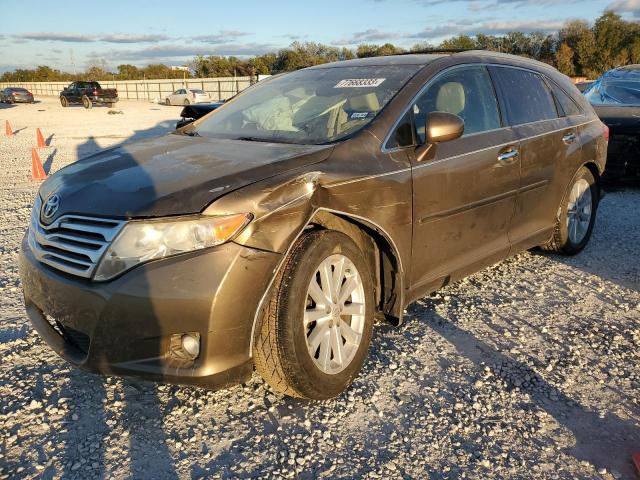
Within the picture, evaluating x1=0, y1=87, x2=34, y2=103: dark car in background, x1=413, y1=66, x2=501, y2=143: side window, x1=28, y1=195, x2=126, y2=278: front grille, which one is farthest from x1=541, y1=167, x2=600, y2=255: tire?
x1=0, y1=87, x2=34, y2=103: dark car in background

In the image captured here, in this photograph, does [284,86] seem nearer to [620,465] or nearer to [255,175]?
[255,175]

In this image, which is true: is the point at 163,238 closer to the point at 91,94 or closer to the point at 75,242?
the point at 75,242

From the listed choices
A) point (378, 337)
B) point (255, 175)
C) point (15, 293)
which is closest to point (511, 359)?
point (378, 337)

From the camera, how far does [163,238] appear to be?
7.72 ft

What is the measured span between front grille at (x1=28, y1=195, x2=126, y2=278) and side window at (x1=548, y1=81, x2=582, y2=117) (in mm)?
4044

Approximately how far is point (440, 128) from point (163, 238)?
1748 mm

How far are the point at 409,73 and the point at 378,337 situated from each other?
176 centimetres

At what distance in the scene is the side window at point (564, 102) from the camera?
4840 mm

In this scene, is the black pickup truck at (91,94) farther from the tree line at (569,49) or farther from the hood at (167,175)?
the hood at (167,175)

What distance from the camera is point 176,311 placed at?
92.1 inches

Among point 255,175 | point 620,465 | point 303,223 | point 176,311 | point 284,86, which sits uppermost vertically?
point 284,86

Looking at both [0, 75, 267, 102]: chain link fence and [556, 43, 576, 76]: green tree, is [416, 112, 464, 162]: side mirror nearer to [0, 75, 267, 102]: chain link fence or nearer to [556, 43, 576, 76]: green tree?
[0, 75, 267, 102]: chain link fence

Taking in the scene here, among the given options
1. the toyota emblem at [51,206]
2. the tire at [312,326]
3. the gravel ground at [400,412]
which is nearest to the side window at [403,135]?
the tire at [312,326]

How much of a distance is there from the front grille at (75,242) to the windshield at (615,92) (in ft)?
26.6
